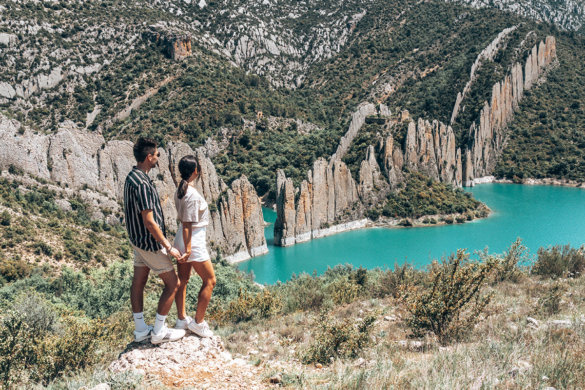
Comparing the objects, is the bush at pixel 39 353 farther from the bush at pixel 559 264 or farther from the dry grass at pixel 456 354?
the bush at pixel 559 264

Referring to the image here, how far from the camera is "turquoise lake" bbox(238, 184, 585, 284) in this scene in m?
28.2

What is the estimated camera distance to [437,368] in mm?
4109

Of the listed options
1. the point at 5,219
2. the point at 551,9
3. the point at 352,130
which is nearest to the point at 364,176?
the point at 352,130

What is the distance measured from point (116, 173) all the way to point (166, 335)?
2139 cm

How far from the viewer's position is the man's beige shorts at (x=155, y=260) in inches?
168

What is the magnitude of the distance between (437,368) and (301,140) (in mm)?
50088

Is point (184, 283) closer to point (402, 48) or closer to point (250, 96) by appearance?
point (250, 96)

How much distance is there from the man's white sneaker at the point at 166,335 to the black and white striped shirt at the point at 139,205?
3.33 ft

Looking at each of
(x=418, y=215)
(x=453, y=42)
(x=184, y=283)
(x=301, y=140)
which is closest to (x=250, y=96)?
(x=301, y=140)

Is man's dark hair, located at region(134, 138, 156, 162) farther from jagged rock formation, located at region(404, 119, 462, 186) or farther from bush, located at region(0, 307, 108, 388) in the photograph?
jagged rock formation, located at region(404, 119, 462, 186)

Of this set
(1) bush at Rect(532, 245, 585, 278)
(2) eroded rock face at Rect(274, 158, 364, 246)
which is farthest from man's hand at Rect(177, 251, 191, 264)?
(2) eroded rock face at Rect(274, 158, 364, 246)

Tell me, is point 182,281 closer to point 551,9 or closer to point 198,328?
→ point 198,328

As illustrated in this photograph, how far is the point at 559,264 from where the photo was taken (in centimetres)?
1088

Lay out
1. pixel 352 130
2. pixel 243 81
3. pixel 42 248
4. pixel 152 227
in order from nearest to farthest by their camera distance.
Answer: pixel 152 227 < pixel 42 248 < pixel 352 130 < pixel 243 81
